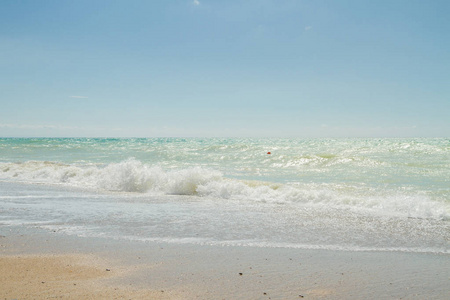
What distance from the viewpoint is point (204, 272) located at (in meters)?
4.61

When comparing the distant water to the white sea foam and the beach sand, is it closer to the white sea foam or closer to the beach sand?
the white sea foam

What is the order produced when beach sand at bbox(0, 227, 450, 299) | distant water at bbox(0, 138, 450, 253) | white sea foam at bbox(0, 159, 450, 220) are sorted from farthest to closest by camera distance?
white sea foam at bbox(0, 159, 450, 220) < distant water at bbox(0, 138, 450, 253) < beach sand at bbox(0, 227, 450, 299)

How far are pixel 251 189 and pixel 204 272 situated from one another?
7.74 m

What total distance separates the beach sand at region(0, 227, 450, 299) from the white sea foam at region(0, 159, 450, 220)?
3865mm

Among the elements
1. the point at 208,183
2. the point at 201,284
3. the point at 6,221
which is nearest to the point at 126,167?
the point at 208,183

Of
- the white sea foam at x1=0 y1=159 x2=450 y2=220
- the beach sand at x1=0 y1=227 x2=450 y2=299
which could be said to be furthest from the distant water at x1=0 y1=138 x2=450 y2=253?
the beach sand at x1=0 y1=227 x2=450 y2=299

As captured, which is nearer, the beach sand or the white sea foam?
the beach sand

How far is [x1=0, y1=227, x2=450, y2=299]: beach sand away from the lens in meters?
3.96

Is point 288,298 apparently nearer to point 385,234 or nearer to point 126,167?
point 385,234

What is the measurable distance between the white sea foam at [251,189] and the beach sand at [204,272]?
3.86 meters

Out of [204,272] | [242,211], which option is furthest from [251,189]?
[204,272]

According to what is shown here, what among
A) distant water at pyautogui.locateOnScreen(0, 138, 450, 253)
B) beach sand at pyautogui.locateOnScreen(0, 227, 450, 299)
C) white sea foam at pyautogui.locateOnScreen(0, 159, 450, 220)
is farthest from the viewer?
white sea foam at pyautogui.locateOnScreen(0, 159, 450, 220)

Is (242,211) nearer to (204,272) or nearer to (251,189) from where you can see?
(251,189)

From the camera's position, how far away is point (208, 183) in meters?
13.0
